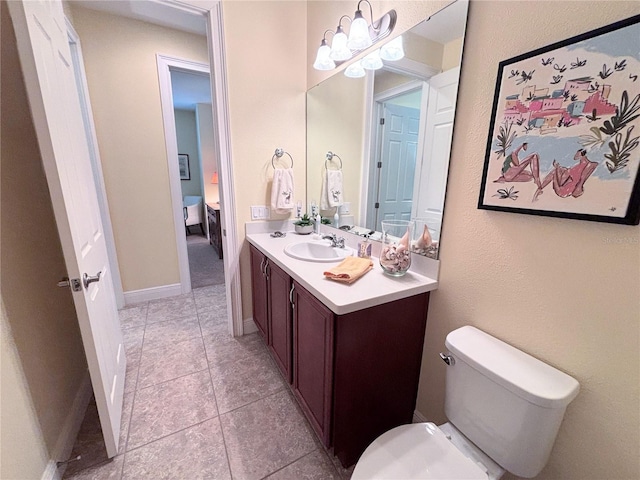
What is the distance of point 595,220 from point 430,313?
27.7 inches

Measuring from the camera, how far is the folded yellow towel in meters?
1.17

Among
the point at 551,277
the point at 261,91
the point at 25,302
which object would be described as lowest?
the point at 25,302

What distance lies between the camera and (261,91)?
6.15 feet

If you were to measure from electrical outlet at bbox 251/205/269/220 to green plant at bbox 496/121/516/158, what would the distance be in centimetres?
154

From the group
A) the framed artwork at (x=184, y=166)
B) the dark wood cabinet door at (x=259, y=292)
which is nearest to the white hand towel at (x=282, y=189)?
the dark wood cabinet door at (x=259, y=292)

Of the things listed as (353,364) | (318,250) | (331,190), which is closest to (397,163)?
(331,190)

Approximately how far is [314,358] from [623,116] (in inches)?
50.0

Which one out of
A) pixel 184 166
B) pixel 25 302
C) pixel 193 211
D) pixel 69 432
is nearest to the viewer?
pixel 25 302

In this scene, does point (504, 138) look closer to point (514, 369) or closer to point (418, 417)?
point (514, 369)

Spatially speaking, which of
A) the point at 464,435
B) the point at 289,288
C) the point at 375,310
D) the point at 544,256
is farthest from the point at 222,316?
the point at 544,256

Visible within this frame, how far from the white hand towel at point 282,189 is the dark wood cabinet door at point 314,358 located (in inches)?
33.7

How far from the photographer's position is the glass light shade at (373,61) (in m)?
1.45

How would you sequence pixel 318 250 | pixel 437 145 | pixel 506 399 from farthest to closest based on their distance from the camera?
1. pixel 318 250
2. pixel 437 145
3. pixel 506 399

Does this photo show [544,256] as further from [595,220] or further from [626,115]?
[626,115]
